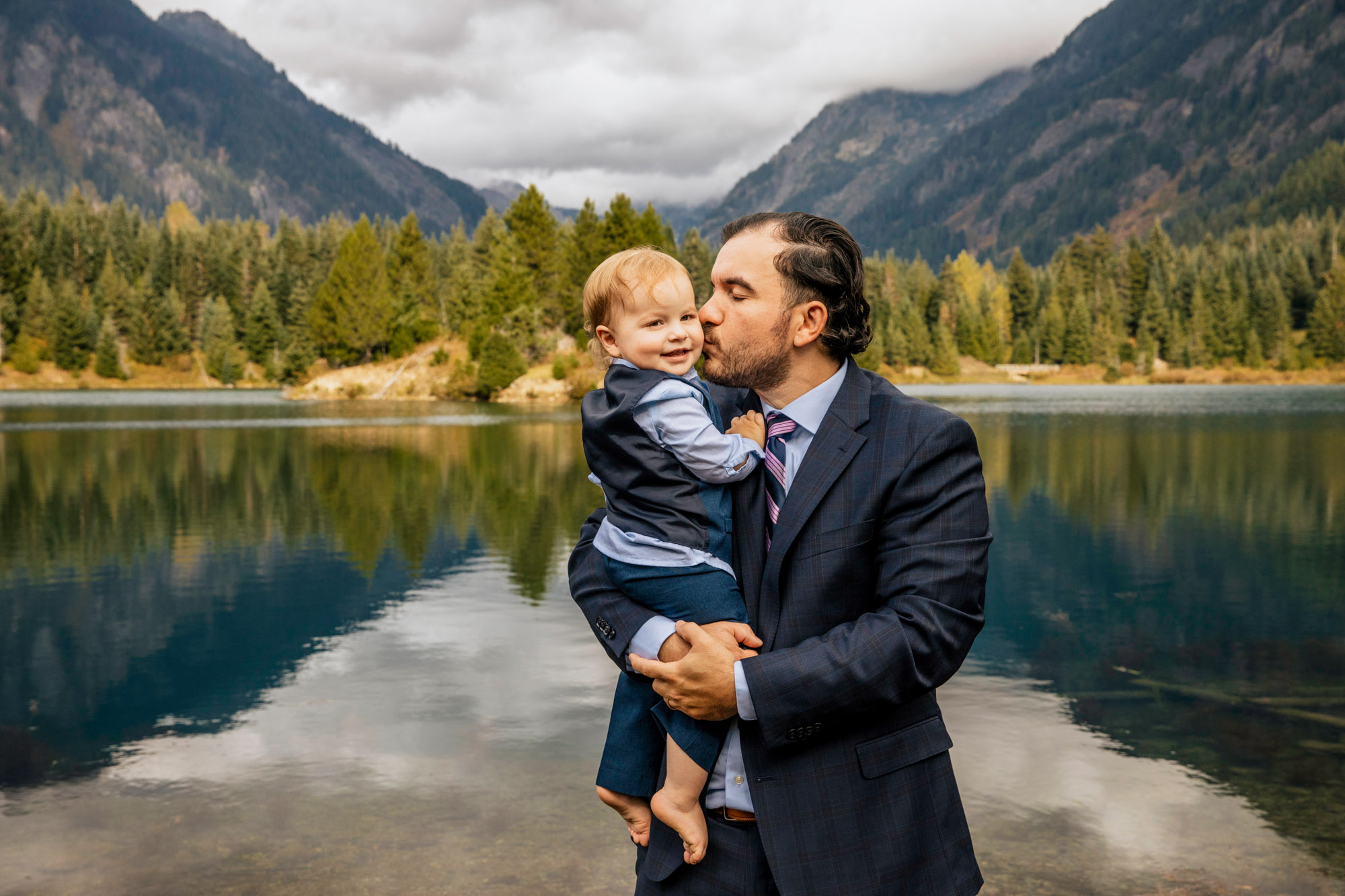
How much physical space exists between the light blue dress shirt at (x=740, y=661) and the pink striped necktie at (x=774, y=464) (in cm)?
1

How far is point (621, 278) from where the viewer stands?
3016mm

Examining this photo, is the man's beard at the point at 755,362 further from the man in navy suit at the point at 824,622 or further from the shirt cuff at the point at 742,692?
the shirt cuff at the point at 742,692

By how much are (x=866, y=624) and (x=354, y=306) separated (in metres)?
79.5

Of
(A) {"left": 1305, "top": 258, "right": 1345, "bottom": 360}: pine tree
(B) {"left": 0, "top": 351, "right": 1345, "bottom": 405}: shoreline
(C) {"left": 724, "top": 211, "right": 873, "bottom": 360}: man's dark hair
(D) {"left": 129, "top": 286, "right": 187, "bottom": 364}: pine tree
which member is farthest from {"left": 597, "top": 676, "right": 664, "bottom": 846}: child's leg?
(A) {"left": 1305, "top": 258, "right": 1345, "bottom": 360}: pine tree

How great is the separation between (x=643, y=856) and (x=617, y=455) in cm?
120

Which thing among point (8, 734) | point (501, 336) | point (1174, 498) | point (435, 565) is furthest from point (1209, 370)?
point (8, 734)

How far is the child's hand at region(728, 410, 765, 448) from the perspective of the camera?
2.80 meters

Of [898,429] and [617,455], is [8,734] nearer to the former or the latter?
[617,455]

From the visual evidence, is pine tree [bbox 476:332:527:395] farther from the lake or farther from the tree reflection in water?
the tree reflection in water

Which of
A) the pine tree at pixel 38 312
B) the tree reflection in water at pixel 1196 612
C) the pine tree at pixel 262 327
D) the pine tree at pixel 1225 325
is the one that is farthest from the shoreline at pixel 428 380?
the tree reflection in water at pixel 1196 612

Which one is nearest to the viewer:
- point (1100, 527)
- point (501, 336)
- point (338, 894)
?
point (338, 894)

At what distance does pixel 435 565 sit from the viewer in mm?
15672

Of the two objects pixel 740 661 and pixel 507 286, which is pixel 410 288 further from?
pixel 740 661

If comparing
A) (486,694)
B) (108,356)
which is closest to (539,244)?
(108,356)
